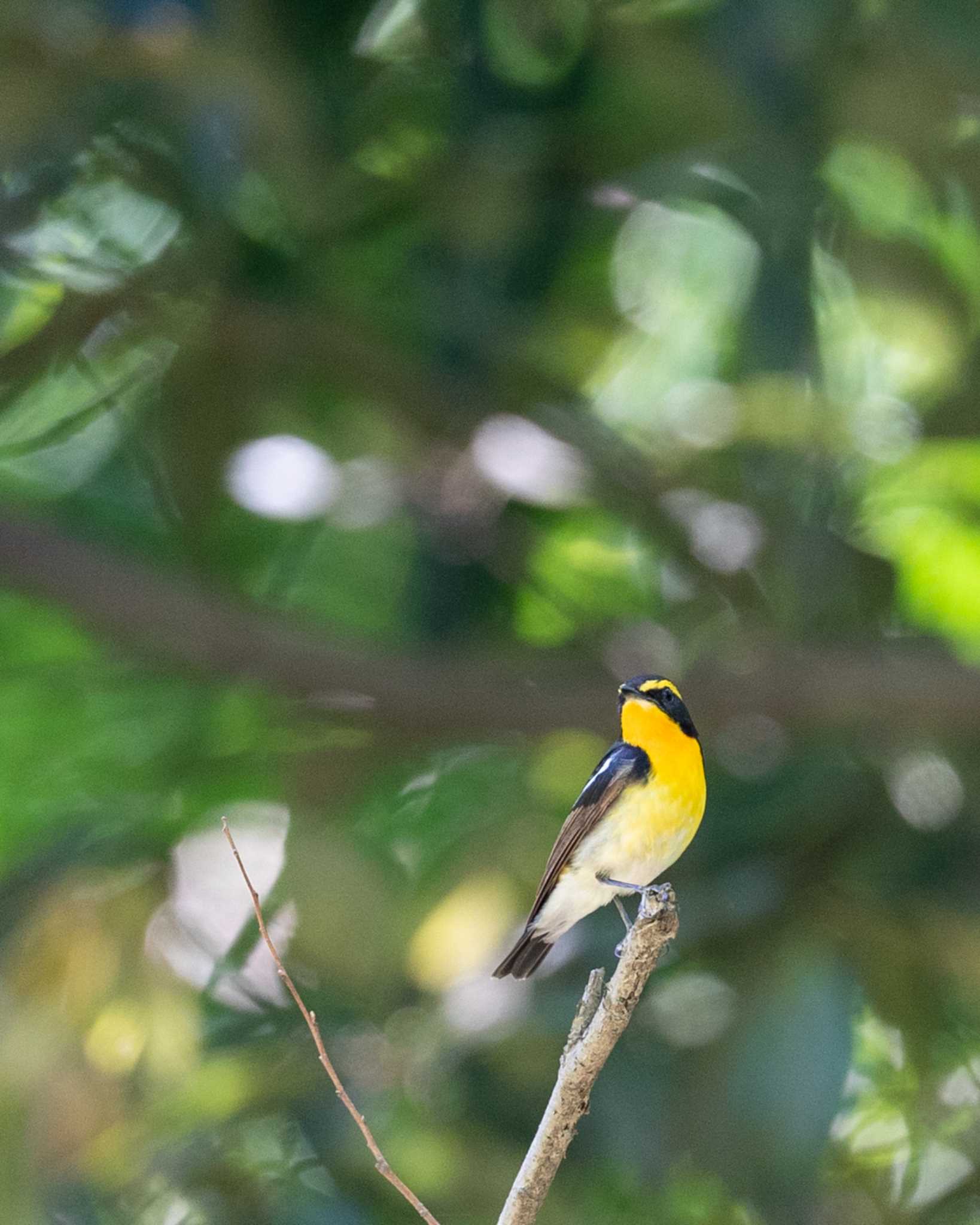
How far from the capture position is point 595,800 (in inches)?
164

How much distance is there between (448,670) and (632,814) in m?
3.10

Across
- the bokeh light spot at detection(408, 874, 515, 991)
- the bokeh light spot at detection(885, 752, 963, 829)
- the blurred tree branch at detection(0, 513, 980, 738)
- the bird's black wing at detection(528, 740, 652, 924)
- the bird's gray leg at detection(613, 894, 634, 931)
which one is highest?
the bird's black wing at detection(528, 740, 652, 924)

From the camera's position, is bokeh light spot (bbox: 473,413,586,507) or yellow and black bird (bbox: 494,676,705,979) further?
bokeh light spot (bbox: 473,413,586,507)

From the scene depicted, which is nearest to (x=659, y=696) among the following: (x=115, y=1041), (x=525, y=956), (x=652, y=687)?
(x=652, y=687)

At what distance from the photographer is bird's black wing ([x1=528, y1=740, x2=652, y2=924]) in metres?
4.14

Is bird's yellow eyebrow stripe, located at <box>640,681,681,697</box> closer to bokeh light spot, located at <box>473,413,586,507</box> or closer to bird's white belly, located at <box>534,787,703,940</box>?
bird's white belly, located at <box>534,787,703,940</box>

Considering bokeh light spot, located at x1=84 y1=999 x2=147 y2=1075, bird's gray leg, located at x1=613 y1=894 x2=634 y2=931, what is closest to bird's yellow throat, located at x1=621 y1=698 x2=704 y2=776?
bird's gray leg, located at x1=613 y1=894 x2=634 y2=931

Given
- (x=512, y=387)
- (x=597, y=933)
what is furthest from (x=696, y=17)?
Result: (x=597, y=933)

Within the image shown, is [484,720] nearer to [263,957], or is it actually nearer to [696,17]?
[263,957]

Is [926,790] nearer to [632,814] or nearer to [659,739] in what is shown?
[659,739]

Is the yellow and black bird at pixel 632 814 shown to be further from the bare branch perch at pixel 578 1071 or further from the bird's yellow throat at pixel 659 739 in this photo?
the bare branch perch at pixel 578 1071

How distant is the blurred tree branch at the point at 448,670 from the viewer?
6.62 metres

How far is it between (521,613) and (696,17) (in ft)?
10.5

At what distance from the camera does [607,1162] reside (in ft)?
23.4
